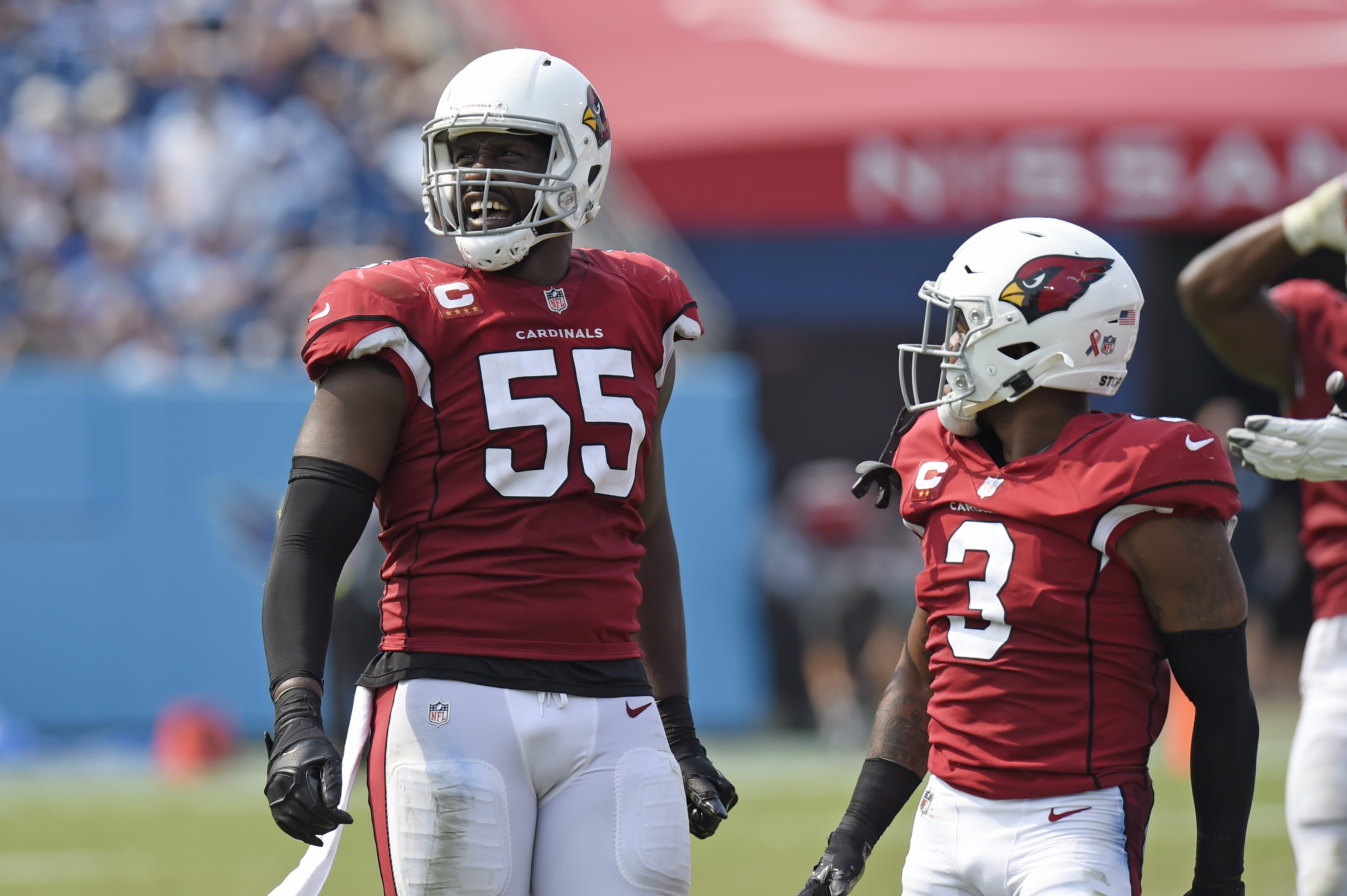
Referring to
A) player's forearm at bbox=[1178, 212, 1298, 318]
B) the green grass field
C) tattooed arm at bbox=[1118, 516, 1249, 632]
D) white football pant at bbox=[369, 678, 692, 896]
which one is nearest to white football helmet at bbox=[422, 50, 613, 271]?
white football pant at bbox=[369, 678, 692, 896]

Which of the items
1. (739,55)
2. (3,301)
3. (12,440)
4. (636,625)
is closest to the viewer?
(636,625)

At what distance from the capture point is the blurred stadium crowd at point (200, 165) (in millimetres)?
10680

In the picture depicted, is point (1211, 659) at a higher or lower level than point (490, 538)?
lower

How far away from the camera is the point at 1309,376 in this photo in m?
4.06

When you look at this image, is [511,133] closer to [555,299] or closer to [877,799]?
[555,299]

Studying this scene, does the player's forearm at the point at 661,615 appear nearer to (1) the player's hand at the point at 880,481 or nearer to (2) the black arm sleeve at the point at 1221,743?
(1) the player's hand at the point at 880,481

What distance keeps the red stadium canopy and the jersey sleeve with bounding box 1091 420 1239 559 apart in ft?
28.4

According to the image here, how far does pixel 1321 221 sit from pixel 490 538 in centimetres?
223

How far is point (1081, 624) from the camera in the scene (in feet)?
9.20

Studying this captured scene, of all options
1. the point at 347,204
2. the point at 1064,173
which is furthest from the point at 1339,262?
the point at 347,204

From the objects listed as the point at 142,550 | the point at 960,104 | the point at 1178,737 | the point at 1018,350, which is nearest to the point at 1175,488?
the point at 1018,350

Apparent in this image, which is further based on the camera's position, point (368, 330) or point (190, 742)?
point (190, 742)

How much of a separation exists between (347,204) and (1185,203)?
5641mm

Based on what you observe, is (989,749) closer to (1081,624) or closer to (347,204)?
(1081,624)
